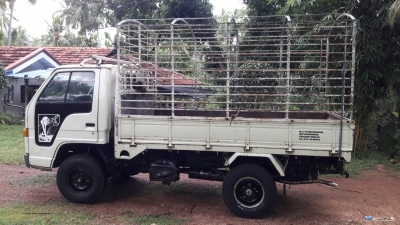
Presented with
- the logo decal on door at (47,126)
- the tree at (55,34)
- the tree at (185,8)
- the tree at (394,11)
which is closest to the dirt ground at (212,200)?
the logo decal on door at (47,126)

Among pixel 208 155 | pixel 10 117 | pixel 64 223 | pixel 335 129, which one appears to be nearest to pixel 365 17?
pixel 335 129

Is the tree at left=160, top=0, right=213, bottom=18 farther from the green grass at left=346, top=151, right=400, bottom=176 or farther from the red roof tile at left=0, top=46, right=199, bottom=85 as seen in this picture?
the green grass at left=346, top=151, right=400, bottom=176

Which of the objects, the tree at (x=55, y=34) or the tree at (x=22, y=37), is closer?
the tree at (x=55, y=34)

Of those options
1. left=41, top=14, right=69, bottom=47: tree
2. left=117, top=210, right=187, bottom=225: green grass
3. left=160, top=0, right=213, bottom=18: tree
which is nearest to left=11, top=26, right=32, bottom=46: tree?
left=41, top=14, right=69, bottom=47: tree

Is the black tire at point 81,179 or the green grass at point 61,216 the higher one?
the black tire at point 81,179

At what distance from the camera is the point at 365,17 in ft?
28.7

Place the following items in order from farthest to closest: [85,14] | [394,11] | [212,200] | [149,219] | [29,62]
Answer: [85,14]
[29,62]
[394,11]
[212,200]
[149,219]

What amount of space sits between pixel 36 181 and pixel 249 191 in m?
4.16

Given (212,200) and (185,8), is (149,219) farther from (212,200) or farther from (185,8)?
(185,8)

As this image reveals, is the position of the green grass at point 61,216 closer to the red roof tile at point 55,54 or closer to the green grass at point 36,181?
the green grass at point 36,181

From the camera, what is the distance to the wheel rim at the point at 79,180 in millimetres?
6184

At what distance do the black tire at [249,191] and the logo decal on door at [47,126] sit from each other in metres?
2.65

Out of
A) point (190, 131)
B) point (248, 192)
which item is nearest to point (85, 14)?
point (190, 131)

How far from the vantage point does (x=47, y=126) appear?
612cm
